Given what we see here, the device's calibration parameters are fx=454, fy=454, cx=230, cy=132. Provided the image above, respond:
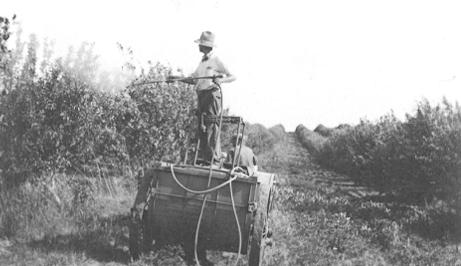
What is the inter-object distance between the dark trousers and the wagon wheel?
1.32m

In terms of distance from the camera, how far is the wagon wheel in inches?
238

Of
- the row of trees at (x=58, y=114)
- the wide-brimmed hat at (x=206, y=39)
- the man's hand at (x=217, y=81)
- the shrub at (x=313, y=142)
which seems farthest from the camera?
the shrub at (x=313, y=142)

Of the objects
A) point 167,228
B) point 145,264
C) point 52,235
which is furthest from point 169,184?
point 52,235

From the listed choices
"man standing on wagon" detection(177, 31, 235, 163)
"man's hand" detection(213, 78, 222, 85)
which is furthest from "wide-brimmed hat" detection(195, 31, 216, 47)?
"man's hand" detection(213, 78, 222, 85)

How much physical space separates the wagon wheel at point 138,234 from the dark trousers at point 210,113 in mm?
1324

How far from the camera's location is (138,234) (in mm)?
6125

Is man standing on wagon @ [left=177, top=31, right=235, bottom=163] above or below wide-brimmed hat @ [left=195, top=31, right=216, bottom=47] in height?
below

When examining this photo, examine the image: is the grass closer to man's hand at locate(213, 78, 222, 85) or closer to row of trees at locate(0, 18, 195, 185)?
row of trees at locate(0, 18, 195, 185)

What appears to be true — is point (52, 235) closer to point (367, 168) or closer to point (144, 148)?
point (144, 148)

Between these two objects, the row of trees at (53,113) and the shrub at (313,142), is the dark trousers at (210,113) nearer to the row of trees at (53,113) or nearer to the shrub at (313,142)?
the row of trees at (53,113)

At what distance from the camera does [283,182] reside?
66.8ft

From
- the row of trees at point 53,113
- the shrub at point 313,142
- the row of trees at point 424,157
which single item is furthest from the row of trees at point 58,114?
the shrub at point 313,142

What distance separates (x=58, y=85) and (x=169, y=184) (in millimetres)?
4680

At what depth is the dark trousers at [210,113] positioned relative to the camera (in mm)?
6551
